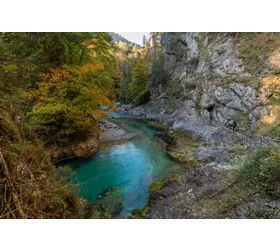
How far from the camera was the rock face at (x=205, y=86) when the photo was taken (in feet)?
38.2

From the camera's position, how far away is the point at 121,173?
8.15 metres

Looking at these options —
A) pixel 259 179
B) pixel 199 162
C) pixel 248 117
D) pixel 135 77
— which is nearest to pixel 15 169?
pixel 259 179

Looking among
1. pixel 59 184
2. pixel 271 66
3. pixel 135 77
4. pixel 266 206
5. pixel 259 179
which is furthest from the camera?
pixel 135 77

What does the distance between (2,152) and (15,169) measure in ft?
0.90

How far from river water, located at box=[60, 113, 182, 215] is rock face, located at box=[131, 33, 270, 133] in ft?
19.8

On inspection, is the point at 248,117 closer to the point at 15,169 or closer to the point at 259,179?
the point at 259,179

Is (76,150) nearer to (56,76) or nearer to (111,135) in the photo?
(56,76)

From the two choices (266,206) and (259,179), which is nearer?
(266,206)

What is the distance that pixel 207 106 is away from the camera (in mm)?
14859

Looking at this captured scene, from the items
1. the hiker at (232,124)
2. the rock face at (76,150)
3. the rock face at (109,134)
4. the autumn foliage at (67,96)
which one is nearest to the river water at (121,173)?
the rock face at (76,150)

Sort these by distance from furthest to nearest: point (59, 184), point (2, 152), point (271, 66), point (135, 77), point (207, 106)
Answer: point (135, 77) → point (207, 106) → point (271, 66) → point (59, 184) → point (2, 152)

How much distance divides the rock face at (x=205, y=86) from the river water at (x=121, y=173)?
6039 mm

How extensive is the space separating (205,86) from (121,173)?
12317 mm

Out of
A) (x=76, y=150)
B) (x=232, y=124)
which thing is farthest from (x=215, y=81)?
(x=76, y=150)
